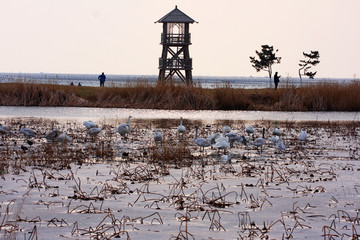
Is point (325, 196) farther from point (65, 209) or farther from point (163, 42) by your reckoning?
point (163, 42)

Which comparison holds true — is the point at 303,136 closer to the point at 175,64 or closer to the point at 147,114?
the point at 147,114

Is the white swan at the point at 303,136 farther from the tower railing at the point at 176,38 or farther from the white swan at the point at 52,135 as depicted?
the tower railing at the point at 176,38

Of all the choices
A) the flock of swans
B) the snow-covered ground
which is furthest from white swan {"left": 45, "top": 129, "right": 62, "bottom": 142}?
the snow-covered ground

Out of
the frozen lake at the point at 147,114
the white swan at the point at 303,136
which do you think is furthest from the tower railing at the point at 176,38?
the white swan at the point at 303,136

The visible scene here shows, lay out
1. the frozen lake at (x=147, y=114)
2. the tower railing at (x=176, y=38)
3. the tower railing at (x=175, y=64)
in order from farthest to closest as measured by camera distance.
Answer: the tower railing at (x=175, y=64) < the tower railing at (x=176, y=38) < the frozen lake at (x=147, y=114)

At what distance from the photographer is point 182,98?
89.5 feet

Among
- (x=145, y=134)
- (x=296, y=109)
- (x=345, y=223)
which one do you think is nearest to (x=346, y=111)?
(x=296, y=109)

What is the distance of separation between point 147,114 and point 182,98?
13.3 feet

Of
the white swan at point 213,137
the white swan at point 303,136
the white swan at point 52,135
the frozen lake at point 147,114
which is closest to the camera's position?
the white swan at point 213,137

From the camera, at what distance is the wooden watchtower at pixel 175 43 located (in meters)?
38.4

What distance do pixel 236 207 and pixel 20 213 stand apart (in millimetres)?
2562

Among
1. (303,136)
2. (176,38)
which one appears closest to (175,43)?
(176,38)

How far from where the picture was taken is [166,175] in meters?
8.91

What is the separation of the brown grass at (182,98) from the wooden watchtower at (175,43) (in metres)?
10.1
